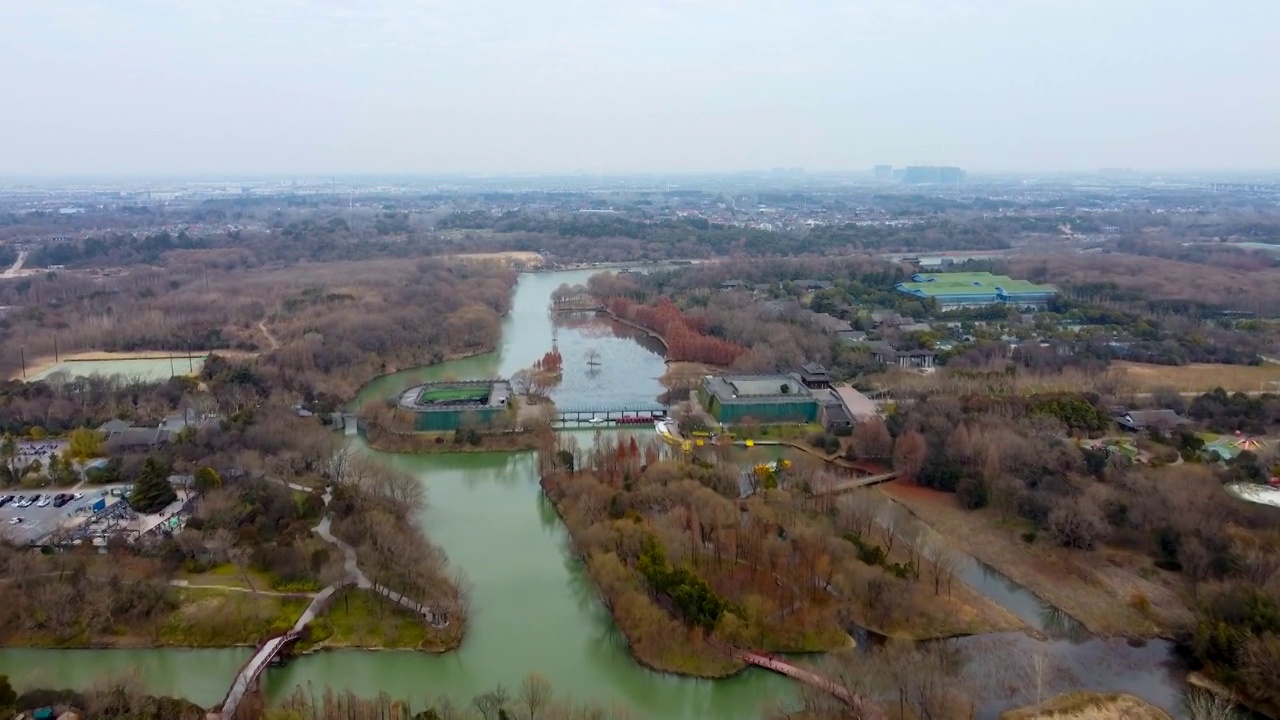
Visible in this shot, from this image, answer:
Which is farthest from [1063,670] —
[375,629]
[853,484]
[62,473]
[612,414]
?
[62,473]

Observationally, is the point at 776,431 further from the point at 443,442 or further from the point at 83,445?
the point at 83,445

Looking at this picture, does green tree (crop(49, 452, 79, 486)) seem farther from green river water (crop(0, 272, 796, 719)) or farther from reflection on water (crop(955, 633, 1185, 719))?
reflection on water (crop(955, 633, 1185, 719))

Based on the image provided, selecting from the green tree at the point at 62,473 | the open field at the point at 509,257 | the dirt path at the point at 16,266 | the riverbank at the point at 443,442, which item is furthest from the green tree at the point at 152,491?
the open field at the point at 509,257

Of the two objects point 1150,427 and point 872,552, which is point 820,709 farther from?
point 1150,427

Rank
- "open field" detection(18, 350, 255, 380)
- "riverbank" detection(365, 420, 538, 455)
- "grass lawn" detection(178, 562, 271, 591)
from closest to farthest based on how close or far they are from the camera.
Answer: "grass lawn" detection(178, 562, 271, 591) < "riverbank" detection(365, 420, 538, 455) < "open field" detection(18, 350, 255, 380)

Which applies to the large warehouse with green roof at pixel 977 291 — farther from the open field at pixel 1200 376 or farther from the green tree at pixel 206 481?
the green tree at pixel 206 481

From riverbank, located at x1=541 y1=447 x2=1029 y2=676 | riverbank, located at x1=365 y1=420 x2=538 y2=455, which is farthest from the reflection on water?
riverbank, located at x1=365 y1=420 x2=538 y2=455
